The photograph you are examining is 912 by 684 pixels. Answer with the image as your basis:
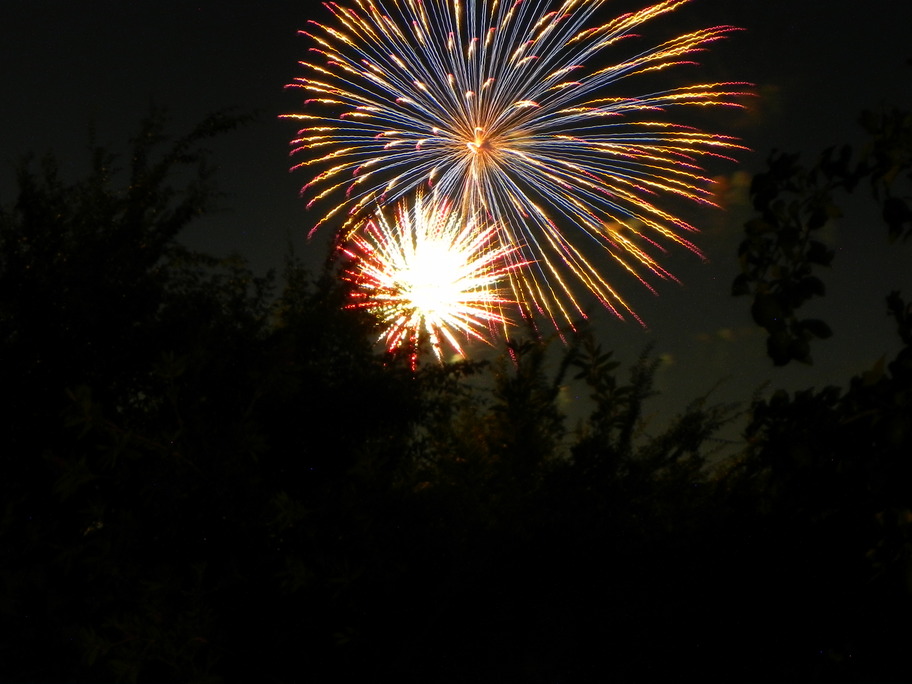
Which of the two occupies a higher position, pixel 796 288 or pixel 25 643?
pixel 796 288

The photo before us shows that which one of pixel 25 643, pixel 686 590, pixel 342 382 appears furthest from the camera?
pixel 342 382

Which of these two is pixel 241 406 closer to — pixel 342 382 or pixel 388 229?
pixel 342 382

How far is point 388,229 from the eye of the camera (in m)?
4.85

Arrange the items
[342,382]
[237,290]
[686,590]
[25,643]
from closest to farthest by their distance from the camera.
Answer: [686,590], [25,643], [342,382], [237,290]

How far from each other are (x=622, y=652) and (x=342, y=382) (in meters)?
2.02

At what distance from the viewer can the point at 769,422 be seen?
7.86 ft

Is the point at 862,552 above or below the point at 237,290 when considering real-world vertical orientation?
below

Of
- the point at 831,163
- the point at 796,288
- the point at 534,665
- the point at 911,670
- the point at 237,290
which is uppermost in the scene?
the point at 237,290

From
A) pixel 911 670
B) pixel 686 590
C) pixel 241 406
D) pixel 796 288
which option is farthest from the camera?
pixel 241 406

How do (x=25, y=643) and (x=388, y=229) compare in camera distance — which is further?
(x=388, y=229)

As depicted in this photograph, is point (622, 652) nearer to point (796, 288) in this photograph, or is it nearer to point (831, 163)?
point (796, 288)

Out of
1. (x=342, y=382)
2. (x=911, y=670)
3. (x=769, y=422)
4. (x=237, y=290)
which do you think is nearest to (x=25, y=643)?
(x=342, y=382)

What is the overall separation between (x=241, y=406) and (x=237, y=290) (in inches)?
51.6

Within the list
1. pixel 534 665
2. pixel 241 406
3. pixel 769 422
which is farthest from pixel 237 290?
pixel 769 422
